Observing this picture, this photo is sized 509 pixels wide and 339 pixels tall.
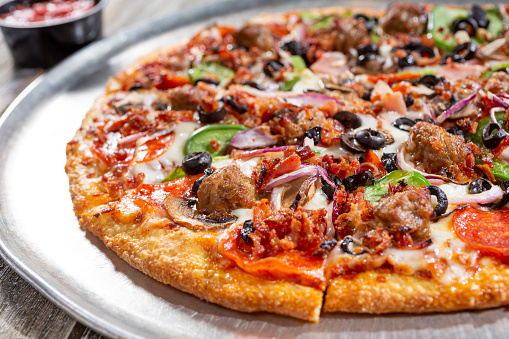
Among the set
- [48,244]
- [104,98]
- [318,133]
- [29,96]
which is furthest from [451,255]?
[29,96]

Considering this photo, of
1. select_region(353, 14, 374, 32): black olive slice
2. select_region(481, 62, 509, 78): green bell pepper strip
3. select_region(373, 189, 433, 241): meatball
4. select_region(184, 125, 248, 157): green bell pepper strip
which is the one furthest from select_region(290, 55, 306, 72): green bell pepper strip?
select_region(373, 189, 433, 241): meatball

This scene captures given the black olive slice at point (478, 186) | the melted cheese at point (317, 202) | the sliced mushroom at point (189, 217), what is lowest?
the sliced mushroom at point (189, 217)

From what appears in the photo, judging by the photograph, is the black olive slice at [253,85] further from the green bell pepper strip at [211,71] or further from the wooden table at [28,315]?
the wooden table at [28,315]

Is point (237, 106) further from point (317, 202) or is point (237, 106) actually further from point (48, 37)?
point (48, 37)

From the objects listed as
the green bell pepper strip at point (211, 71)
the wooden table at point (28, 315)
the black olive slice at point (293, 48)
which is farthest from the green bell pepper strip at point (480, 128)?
the wooden table at point (28, 315)

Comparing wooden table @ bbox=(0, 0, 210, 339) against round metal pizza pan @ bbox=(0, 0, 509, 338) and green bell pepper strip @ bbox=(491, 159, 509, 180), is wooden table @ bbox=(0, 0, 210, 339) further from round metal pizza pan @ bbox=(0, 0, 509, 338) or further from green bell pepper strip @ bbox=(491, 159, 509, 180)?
green bell pepper strip @ bbox=(491, 159, 509, 180)

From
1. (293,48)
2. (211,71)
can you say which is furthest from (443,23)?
(211,71)

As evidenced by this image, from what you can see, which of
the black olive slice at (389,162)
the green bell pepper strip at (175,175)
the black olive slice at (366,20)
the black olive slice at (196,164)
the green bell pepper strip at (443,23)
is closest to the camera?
the black olive slice at (389,162)
